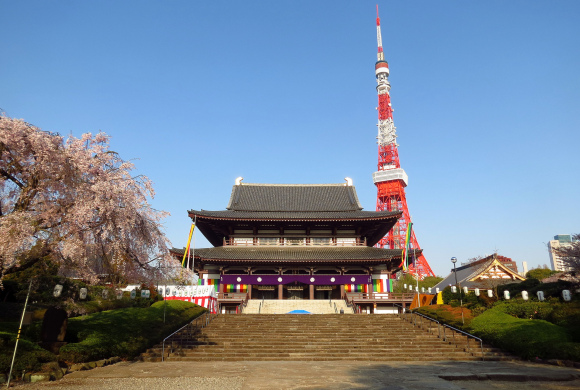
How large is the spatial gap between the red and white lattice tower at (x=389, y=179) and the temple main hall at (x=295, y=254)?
36008 millimetres

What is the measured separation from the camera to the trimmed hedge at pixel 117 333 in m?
13.5

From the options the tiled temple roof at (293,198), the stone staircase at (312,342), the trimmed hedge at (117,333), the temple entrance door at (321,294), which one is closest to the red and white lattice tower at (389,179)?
the tiled temple roof at (293,198)

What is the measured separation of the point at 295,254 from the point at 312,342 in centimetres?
1449

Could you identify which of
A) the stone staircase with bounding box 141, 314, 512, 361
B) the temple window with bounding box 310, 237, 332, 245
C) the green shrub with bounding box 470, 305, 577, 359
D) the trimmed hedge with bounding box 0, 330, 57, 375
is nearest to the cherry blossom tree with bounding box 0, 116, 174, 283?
the trimmed hedge with bounding box 0, 330, 57, 375

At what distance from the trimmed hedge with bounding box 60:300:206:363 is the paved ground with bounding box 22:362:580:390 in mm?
688

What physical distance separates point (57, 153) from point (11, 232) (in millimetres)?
2497

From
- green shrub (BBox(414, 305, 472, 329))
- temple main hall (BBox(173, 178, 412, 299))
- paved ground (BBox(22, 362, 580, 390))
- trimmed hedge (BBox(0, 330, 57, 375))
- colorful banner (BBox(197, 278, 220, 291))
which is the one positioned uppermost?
temple main hall (BBox(173, 178, 412, 299))

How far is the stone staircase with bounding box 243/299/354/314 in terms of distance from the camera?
2936cm

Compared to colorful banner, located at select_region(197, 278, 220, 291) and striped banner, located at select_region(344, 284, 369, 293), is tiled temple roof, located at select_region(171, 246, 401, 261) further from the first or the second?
striped banner, located at select_region(344, 284, 369, 293)

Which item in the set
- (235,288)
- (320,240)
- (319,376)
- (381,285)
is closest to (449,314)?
(381,285)

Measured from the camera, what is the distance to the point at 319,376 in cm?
1226

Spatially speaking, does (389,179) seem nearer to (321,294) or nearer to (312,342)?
(321,294)

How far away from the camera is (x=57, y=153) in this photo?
36.2 feet

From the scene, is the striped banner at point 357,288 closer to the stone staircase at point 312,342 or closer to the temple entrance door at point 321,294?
the temple entrance door at point 321,294
